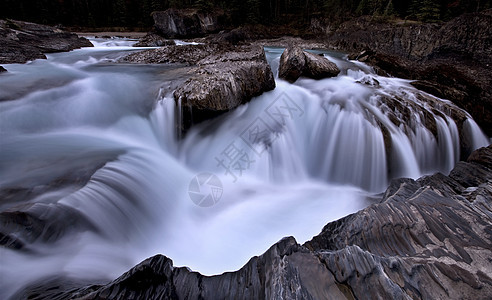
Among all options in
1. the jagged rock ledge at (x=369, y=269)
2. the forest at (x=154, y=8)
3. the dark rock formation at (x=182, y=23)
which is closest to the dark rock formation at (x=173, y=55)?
the jagged rock ledge at (x=369, y=269)

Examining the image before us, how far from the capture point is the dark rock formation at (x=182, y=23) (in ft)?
75.9

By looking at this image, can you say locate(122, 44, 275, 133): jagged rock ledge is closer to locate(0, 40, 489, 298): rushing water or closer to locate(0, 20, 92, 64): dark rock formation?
locate(0, 40, 489, 298): rushing water

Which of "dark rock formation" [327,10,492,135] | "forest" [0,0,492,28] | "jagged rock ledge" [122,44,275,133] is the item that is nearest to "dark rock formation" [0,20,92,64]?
"jagged rock ledge" [122,44,275,133]

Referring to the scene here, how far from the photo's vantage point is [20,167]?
322 cm

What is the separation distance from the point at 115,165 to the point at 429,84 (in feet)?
27.8

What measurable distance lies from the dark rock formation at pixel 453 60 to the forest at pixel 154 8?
1404cm

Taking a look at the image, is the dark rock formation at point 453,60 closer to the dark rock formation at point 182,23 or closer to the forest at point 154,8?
the forest at point 154,8

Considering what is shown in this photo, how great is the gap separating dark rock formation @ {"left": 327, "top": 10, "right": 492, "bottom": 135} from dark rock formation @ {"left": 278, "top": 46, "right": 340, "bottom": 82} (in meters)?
2.81

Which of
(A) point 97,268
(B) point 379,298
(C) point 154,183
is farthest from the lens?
(C) point 154,183

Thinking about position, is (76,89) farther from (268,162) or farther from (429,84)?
(429,84)

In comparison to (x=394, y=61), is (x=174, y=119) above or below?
below

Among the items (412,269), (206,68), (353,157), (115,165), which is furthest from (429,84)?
(115,165)

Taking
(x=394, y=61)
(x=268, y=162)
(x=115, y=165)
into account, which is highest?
(x=394, y=61)

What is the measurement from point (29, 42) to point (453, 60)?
17720mm
